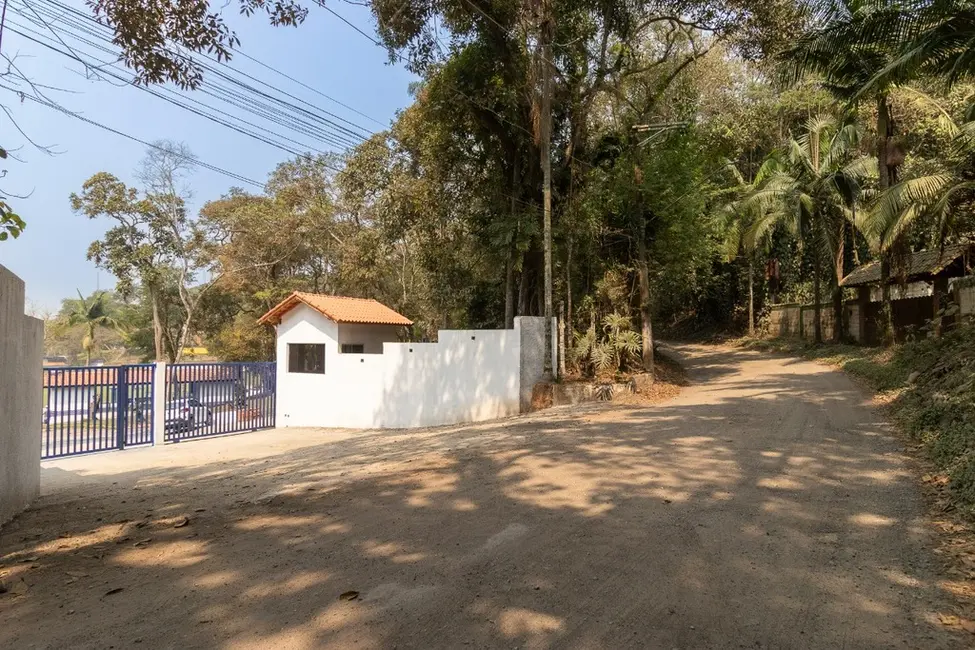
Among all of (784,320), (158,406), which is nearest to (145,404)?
(158,406)

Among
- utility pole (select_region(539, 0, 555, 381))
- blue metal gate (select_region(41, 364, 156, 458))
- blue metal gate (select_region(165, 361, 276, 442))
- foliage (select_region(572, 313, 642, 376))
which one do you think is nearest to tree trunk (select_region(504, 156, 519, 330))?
utility pole (select_region(539, 0, 555, 381))

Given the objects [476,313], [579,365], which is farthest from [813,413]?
[476,313]

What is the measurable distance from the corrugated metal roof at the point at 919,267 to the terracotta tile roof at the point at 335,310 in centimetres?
1504

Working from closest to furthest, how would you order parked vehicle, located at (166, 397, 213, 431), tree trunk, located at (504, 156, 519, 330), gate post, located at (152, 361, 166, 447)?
gate post, located at (152, 361, 166, 447)
parked vehicle, located at (166, 397, 213, 431)
tree trunk, located at (504, 156, 519, 330)

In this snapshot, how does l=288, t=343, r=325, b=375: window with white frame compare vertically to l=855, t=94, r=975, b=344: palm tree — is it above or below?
below

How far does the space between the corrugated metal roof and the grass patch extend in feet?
9.40

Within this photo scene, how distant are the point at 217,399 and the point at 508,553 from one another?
12.8 meters

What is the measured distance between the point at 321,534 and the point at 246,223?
81.1 ft

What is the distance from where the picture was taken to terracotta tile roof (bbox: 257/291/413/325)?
17.5 metres

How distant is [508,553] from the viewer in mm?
4223

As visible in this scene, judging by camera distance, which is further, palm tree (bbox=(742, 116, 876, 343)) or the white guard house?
palm tree (bbox=(742, 116, 876, 343))

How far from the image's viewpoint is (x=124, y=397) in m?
12.8

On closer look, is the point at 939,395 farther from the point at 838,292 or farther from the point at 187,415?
the point at 838,292

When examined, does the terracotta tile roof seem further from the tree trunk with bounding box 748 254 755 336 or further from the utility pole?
the tree trunk with bounding box 748 254 755 336
